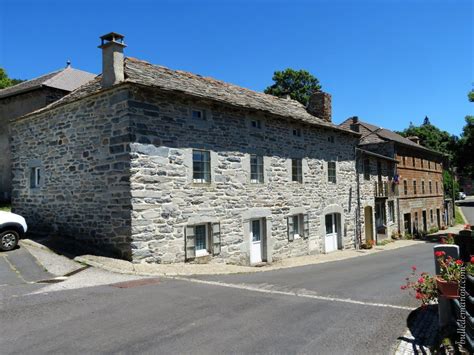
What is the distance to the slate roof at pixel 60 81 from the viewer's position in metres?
17.7

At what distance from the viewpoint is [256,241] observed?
49.1 feet

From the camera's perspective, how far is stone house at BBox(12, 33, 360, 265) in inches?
435

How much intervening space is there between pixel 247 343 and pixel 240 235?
28.8ft

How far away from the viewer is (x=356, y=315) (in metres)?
6.43

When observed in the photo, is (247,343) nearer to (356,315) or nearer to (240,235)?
(356,315)

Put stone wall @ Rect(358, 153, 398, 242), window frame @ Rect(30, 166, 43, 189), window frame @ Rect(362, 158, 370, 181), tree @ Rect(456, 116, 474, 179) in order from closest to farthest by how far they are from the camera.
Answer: window frame @ Rect(30, 166, 43, 189) → stone wall @ Rect(358, 153, 398, 242) → window frame @ Rect(362, 158, 370, 181) → tree @ Rect(456, 116, 474, 179)

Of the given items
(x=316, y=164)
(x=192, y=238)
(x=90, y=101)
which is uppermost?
(x=90, y=101)

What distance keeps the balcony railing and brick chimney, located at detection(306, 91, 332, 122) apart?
21.1 ft

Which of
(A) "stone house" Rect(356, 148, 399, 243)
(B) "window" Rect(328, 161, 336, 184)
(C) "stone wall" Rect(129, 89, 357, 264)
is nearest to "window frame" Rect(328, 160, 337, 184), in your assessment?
(B) "window" Rect(328, 161, 336, 184)

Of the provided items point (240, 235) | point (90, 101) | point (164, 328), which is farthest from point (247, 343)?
point (90, 101)

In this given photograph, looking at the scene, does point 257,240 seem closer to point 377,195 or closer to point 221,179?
point 221,179

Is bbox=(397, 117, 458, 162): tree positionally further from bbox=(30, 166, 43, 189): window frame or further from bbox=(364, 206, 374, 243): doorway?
bbox=(30, 166, 43, 189): window frame

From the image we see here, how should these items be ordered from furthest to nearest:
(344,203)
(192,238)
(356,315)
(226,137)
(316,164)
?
(344,203), (316,164), (226,137), (192,238), (356,315)

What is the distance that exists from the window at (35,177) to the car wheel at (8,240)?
3.23 m
